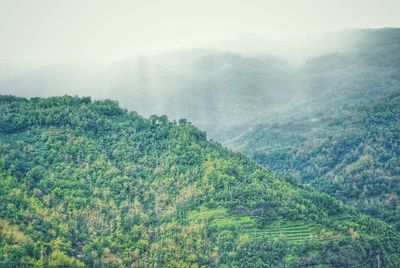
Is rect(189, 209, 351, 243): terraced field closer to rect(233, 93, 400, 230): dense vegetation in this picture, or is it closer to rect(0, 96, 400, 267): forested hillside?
rect(0, 96, 400, 267): forested hillside

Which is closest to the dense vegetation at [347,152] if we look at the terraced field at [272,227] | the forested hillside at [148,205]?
the forested hillside at [148,205]

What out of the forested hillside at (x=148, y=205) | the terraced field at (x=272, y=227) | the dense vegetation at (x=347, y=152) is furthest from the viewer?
the dense vegetation at (x=347, y=152)

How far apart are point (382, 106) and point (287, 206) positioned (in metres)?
77.0

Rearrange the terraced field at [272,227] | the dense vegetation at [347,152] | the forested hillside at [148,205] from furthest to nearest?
the dense vegetation at [347,152] → the terraced field at [272,227] → the forested hillside at [148,205]

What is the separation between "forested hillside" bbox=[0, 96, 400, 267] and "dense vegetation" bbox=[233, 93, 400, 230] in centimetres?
2516

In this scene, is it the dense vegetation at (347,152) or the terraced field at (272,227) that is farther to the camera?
the dense vegetation at (347,152)

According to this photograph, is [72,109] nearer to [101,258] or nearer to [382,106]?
[101,258]

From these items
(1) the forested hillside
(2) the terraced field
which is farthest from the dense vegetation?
(2) the terraced field

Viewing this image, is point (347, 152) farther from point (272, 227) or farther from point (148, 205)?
point (148, 205)

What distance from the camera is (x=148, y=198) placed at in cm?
7225

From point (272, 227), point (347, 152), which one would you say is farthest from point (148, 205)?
point (347, 152)

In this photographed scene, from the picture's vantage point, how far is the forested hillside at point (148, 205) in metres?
62.6

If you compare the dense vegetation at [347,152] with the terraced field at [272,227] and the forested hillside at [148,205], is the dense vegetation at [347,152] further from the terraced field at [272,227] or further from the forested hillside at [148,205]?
the terraced field at [272,227]

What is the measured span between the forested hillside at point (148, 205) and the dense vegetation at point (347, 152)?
2516 centimetres
